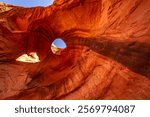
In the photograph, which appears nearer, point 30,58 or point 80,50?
point 80,50

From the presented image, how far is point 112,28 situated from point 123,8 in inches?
25.2

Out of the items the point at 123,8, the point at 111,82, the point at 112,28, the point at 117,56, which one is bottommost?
the point at 111,82

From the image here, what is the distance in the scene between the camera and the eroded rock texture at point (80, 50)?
17.7ft

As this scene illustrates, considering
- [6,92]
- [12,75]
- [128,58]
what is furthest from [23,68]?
[128,58]

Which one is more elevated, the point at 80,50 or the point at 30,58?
the point at 80,50

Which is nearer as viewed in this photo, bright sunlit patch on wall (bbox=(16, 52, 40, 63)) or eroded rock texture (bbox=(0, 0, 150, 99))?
eroded rock texture (bbox=(0, 0, 150, 99))

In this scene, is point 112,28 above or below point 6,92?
above

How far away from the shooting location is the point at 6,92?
8.34 m

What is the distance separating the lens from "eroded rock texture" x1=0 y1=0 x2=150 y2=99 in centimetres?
541

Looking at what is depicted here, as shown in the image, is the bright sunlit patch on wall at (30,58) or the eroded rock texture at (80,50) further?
the bright sunlit patch on wall at (30,58)

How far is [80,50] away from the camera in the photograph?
986cm

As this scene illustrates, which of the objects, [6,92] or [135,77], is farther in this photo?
[6,92]

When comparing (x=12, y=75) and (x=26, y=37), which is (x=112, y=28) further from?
(x=26, y=37)

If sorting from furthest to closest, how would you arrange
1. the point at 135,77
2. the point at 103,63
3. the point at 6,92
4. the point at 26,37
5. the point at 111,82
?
the point at 26,37
the point at 6,92
the point at 103,63
the point at 111,82
the point at 135,77
